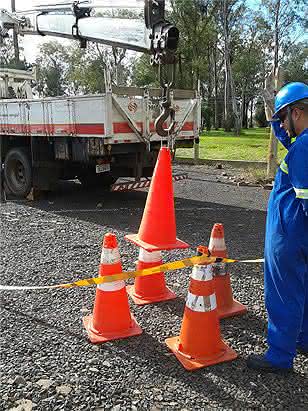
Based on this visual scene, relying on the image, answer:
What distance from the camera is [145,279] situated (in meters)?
4.08

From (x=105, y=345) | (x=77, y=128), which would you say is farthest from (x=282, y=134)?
(x=77, y=128)

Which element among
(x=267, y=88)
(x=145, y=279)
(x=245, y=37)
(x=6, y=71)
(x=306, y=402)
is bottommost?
(x=306, y=402)

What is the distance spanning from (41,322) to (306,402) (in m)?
2.15

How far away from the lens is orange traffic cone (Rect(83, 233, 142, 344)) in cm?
342

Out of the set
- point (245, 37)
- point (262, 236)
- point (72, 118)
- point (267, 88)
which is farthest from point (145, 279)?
point (245, 37)

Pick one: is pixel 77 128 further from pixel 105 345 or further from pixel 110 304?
pixel 105 345

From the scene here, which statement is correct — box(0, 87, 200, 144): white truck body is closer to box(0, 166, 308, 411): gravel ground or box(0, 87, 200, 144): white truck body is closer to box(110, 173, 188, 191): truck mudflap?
box(110, 173, 188, 191): truck mudflap

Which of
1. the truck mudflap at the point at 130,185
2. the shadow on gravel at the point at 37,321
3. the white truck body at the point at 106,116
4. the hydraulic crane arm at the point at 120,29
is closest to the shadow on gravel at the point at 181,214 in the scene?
the truck mudflap at the point at 130,185

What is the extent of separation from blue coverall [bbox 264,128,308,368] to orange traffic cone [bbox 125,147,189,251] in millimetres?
1153

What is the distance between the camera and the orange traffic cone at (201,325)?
3045 millimetres

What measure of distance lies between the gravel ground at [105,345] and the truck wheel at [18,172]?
89.3 inches

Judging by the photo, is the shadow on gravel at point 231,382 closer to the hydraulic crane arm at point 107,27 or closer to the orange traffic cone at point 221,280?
the orange traffic cone at point 221,280


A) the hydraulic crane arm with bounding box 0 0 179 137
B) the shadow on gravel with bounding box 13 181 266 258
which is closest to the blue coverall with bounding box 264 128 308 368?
the hydraulic crane arm with bounding box 0 0 179 137

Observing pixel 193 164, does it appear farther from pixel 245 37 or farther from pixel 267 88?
pixel 245 37
